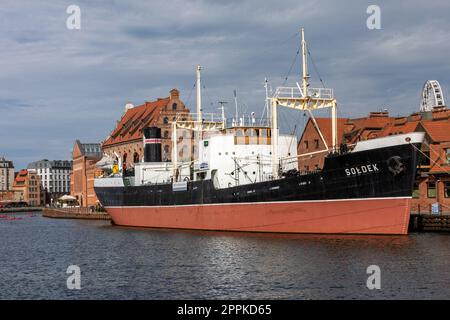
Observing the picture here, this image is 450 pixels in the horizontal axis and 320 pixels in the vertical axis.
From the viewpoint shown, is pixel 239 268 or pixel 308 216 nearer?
pixel 239 268

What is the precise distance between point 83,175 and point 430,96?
244 feet

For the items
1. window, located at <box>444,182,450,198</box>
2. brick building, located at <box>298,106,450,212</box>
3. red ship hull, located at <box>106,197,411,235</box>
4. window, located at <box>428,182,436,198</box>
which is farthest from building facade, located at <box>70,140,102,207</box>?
window, located at <box>444,182,450,198</box>

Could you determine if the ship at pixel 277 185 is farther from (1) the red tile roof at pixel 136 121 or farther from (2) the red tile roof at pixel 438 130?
(1) the red tile roof at pixel 136 121

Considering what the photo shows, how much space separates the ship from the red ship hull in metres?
0.06

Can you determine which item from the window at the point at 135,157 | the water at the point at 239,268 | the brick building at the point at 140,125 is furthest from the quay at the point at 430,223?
the window at the point at 135,157

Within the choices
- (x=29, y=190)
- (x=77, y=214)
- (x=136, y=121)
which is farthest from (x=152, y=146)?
(x=29, y=190)

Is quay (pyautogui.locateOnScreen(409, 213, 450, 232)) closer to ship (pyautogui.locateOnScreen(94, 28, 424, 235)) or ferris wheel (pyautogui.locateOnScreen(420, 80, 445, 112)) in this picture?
ship (pyautogui.locateOnScreen(94, 28, 424, 235))

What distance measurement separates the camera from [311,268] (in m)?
26.2

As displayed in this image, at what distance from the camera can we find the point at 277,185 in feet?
127

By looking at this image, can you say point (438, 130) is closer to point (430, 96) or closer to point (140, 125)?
point (430, 96)

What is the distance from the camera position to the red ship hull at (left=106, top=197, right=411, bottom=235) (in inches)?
1369

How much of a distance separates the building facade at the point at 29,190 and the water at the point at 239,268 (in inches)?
5616

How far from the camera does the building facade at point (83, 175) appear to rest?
118938 millimetres
